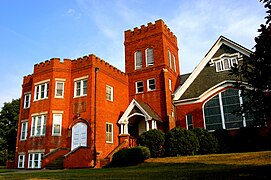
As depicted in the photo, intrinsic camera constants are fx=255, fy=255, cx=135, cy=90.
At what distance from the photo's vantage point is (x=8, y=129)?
43531 millimetres

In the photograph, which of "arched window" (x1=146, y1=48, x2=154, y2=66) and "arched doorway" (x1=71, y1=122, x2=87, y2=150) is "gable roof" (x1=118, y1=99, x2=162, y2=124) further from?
"arched window" (x1=146, y1=48, x2=154, y2=66)

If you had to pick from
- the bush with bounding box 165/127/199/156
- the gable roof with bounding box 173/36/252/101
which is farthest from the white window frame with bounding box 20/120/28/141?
the gable roof with bounding box 173/36/252/101

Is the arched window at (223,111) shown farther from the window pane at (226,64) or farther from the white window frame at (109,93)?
the white window frame at (109,93)

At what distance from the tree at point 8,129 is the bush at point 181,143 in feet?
106

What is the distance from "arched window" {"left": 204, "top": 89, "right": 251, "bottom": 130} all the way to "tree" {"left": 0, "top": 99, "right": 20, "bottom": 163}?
110 feet

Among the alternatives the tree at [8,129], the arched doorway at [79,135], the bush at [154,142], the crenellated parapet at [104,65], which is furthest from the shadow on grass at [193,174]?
the tree at [8,129]

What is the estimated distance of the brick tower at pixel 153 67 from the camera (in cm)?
2569

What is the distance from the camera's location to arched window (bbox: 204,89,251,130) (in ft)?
73.9

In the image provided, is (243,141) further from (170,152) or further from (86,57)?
(86,57)

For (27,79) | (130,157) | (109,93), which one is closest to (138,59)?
(109,93)

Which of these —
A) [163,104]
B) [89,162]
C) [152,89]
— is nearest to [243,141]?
[163,104]

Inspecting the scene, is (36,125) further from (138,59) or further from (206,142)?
(206,142)

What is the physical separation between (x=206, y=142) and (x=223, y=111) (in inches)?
162

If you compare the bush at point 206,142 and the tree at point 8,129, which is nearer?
the bush at point 206,142
